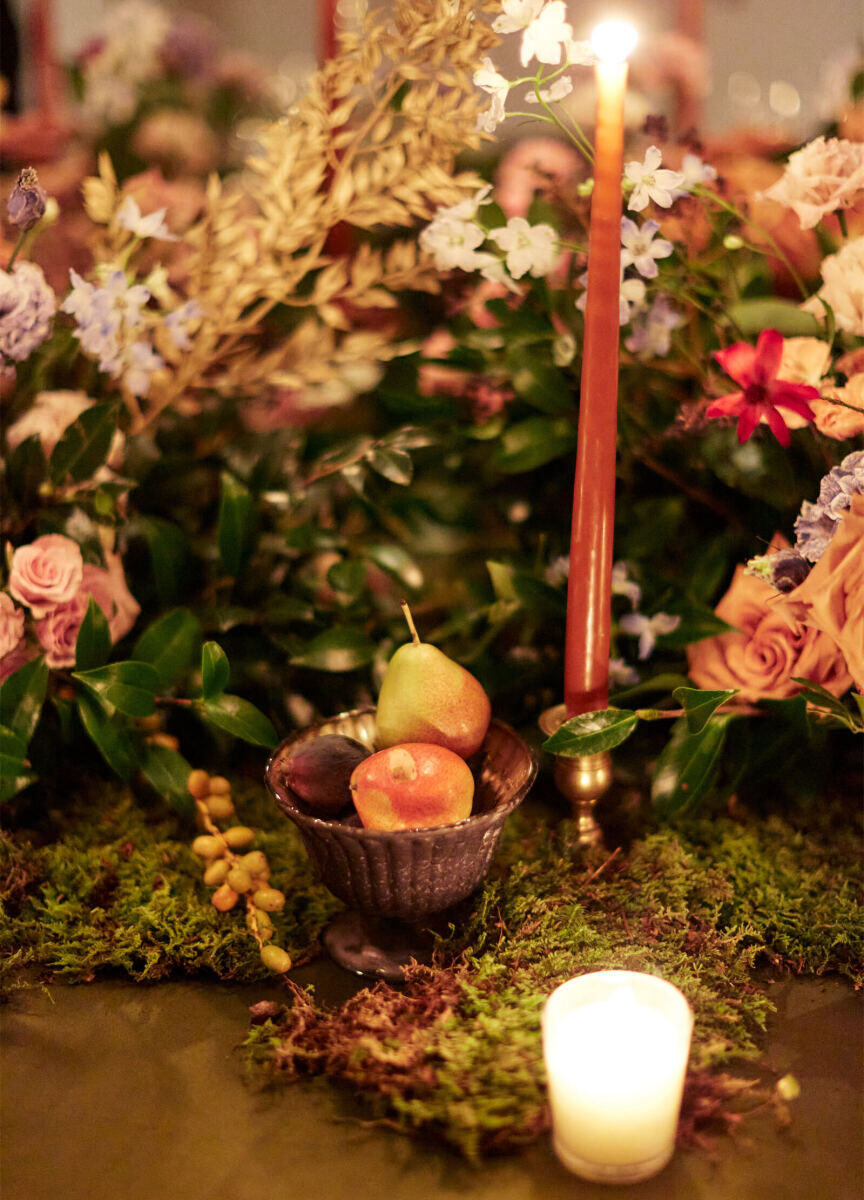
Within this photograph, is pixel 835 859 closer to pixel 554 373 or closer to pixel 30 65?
pixel 554 373

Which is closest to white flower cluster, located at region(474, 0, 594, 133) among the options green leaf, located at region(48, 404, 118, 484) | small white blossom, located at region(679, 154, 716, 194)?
small white blossom, located at region(679, 154, 716, 194)

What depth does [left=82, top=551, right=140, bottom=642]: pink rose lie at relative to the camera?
2.34ft

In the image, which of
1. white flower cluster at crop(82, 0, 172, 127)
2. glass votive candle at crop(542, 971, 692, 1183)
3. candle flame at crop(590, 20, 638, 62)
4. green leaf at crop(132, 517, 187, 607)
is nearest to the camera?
glass votive candle at crop(542, 971, 692, 1183)

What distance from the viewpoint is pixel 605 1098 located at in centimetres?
43

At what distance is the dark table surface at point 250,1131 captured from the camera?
1.46 feet

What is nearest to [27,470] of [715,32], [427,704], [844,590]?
[427,704]

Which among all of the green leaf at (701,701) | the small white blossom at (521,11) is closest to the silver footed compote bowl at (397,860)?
the green leaf at (701,701)

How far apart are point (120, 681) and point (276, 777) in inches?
5.7

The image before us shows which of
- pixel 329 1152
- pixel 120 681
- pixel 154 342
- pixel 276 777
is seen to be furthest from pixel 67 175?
pixel 329 1152

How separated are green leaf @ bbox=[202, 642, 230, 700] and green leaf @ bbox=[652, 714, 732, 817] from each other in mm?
293

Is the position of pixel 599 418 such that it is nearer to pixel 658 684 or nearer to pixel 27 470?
pixel 658 684

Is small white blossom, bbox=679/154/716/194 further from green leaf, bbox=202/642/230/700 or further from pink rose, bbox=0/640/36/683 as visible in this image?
pink rose, bbox=0/640/36/683

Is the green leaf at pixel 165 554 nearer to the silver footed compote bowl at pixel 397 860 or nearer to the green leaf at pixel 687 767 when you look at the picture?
the silver footed compote bowl at pixel 397 860

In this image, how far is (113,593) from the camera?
2.38 feet
